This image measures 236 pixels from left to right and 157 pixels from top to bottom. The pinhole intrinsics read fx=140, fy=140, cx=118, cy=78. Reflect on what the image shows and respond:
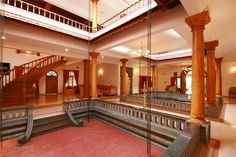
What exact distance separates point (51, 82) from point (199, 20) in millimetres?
12156

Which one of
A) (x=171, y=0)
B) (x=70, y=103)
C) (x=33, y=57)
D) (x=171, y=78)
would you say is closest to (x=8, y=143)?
(x=70, y=103)

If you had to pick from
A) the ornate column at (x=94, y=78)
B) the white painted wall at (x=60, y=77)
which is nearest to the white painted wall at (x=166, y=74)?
the white painted wall at (x=60, y=77)

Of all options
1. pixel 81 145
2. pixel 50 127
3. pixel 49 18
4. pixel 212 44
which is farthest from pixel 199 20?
pixel 50 127

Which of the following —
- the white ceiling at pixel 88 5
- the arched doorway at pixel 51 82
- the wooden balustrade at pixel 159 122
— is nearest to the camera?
the wooden balustrade at pixel 159 122

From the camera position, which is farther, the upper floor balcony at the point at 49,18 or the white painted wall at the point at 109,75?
the white painted wall at the point at 109,75

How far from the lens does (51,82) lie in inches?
486

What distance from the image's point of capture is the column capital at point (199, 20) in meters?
2.93

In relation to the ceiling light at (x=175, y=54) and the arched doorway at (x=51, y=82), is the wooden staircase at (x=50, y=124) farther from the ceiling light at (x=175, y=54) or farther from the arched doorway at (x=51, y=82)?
the arched doorway at (x=51, y=82)

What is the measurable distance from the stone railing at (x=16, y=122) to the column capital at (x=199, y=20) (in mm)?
5214

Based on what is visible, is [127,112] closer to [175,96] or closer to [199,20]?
[199,20]

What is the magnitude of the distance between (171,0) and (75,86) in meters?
12.7

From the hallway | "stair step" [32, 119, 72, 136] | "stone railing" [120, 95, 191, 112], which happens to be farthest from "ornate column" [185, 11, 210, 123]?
"stair step" [32, 119, 72, 136]

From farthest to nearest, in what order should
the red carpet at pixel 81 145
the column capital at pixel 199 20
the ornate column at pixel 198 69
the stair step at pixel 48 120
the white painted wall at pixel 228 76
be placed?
the white painted wall at pixel 228 76 < the stair step at pixel 48 120 < the red carpet at pixel 81 145 < the ornate column at pixel 198 69 < the column capital at pixel 199 20

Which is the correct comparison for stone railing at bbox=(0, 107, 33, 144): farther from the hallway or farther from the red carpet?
the hallway
